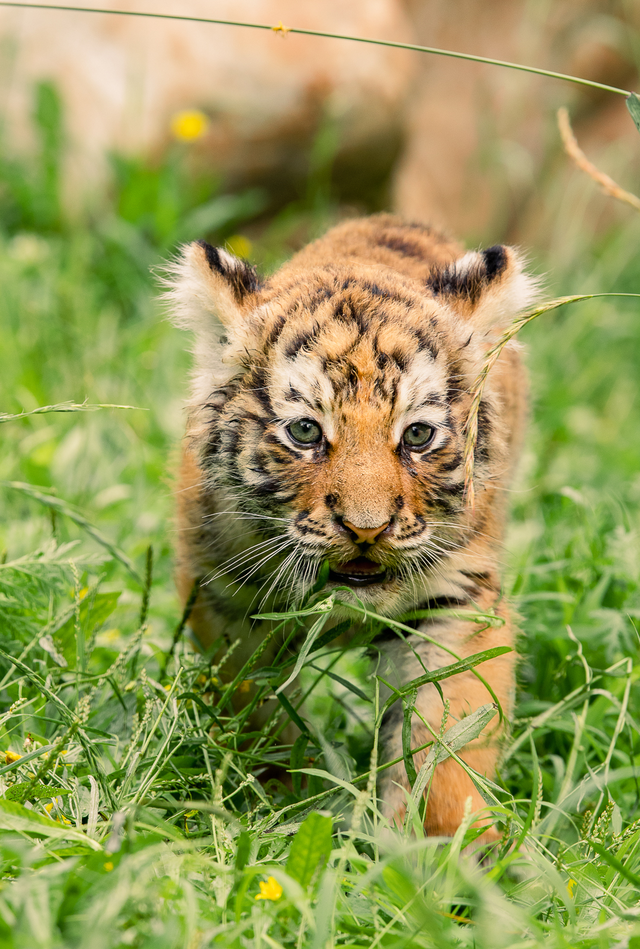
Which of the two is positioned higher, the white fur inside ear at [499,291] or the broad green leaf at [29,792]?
the white fur inside ear at [499,291]

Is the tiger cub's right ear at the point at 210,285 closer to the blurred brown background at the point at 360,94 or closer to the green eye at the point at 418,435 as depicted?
the green eye at the point at 418,435

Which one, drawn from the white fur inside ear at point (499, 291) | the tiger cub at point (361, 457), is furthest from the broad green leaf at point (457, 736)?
the white fur inside ear at point (499, 291)

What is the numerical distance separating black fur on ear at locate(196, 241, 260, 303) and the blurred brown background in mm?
3690

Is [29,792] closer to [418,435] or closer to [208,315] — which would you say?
[418,435]

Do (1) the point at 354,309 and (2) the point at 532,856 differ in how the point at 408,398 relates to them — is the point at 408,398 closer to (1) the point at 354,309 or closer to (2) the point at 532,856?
(1) the point at 354,309

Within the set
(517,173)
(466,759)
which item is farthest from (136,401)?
(517,173)

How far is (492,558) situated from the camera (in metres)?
3.05

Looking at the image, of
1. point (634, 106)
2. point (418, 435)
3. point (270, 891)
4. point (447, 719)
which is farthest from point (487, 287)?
point (270, 891)

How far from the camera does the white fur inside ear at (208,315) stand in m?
2.92

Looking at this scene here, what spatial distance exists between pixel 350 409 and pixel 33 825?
1.33 m

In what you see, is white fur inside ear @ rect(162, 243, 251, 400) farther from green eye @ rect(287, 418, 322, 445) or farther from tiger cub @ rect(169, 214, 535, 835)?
green eye @ rect(287, 418, 322, 445)

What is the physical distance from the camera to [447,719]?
2652mm

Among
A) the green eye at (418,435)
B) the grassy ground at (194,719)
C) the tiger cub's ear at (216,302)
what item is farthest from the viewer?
the tiger cub's ear at (216,302)

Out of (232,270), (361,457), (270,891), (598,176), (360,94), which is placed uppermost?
(360,94)
